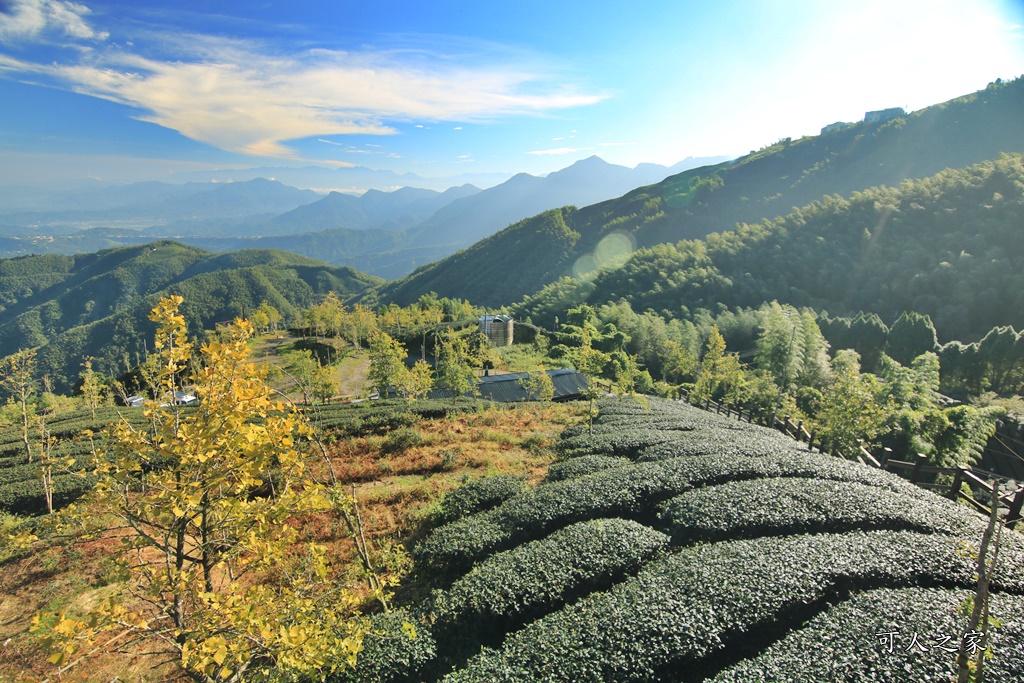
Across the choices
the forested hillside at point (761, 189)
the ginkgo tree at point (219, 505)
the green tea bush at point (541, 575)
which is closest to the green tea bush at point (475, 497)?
the green tea bush at point (541, 575)

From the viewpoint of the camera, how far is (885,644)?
23.5 feet

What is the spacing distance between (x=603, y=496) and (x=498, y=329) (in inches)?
1811

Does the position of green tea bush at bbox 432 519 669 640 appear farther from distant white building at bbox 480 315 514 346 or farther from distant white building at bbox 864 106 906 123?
distant white building at bbox 864 106 906 123

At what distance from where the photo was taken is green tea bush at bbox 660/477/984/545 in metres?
11.0

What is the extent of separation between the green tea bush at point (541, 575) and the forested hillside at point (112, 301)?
12559 centimetres

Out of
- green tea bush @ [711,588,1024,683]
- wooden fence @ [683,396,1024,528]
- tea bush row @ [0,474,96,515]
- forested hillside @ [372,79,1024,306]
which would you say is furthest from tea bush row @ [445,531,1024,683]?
forested hillside @ [372,79,1024,306]

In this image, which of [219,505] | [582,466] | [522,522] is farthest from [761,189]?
[219,505]

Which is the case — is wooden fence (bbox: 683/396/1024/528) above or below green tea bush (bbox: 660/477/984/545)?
below

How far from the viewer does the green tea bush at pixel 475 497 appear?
45.2 feet

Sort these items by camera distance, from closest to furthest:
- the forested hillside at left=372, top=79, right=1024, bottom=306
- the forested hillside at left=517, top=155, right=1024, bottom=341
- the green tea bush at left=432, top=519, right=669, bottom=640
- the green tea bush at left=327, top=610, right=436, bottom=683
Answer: the green tea bush at left=327, top=610, right=436, bottom=683
the green tea bush at left=432, top=519, right=669, bottom=640
the forested hillside at left=517, top=155, right=1024, bottom=341
the forested hillside at left=372, top=79, right=1024, bottom=306

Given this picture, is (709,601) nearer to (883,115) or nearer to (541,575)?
(541,575)

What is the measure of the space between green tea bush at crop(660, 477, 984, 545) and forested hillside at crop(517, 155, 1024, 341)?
172 feet

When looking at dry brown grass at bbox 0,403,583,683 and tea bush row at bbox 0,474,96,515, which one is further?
tea bush row at bbox 0,474,96,515

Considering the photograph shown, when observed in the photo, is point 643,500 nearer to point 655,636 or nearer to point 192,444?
point 655,636
